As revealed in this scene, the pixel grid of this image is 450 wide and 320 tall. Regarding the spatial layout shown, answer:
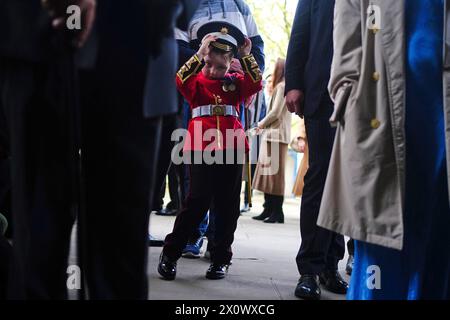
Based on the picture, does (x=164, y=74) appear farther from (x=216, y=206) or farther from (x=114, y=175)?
(x=216, y=206)

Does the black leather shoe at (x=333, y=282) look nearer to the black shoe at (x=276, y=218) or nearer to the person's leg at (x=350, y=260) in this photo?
the person's leg at (x=350, y=260)

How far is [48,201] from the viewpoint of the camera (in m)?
1.19

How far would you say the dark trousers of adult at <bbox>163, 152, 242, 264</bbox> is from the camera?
9.73ft

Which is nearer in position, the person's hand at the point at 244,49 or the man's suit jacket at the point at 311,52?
the man's suit jacket at the point at 311,52

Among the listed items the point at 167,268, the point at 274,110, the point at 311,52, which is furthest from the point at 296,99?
the point at 274,110

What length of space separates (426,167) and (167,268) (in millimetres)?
1477

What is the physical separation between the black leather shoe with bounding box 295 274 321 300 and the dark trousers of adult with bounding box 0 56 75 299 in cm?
155

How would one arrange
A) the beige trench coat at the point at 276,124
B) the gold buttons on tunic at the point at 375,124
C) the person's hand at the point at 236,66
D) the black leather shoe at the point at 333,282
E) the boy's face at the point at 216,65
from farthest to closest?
the beige trench coat at the point at 276,124, the person's hand at the point at 236,66, the boy's face at the point at 216,65, the black leather shoe at the point at 333,282, the gold buttons on tunic at the point at 375,124

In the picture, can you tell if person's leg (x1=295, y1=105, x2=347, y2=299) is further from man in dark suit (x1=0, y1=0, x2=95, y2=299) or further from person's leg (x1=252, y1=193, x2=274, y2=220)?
person's leg (x1=252, y1=193, x2=274, y2=220)

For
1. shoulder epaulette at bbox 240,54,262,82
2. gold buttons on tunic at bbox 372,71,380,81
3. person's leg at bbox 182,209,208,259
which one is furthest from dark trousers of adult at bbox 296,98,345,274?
person's leg at bbox 182,209,208,259

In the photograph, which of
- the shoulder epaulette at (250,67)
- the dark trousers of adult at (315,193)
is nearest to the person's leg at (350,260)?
the dark trousers of adult at (315,193)

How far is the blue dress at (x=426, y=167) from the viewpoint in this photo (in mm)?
1915

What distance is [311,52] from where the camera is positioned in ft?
9.32
